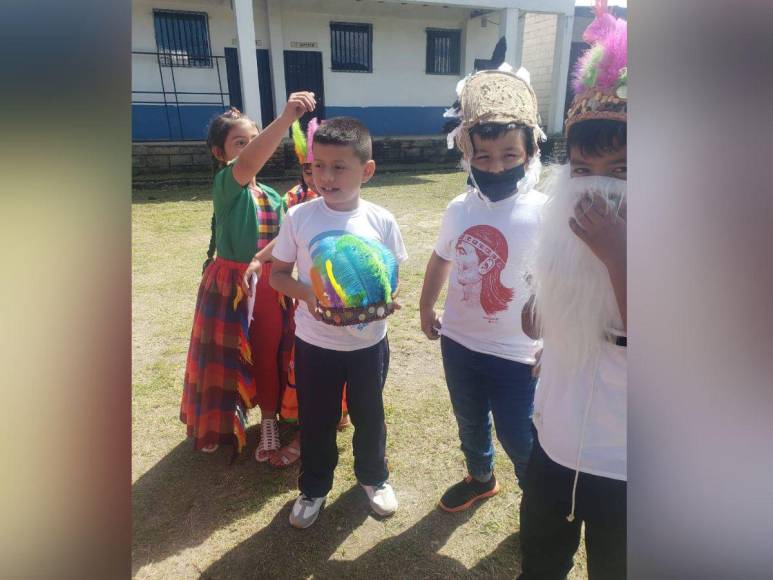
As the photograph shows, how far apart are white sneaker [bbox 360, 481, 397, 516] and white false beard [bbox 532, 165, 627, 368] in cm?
144

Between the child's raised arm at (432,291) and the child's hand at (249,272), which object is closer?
the child's raised arm at (432,291)

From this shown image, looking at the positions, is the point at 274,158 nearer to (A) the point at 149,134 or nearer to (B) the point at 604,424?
(A) the point at 149,134

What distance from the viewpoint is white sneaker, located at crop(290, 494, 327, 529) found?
227 centimetres

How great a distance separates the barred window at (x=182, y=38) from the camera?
12750mm

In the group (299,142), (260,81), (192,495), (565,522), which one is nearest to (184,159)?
(260,81)

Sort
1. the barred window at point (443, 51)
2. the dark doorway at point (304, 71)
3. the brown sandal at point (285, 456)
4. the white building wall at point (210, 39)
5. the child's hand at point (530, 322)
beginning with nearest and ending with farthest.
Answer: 1. the child's hand at point (530, 322)
2. the brown sandal at point (285, 456)
3. the white building wall at point (210, 39)
4. the dark doorway at point (304, 71)
5. the barred window at point (443, 51)

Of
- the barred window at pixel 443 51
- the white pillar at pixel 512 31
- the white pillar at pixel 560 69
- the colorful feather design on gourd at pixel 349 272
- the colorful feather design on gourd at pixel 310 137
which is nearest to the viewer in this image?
the colorful feather design on gourd at pixel 349 272

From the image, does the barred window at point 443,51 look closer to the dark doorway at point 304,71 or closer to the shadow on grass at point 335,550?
the dark doorway at point 304,71

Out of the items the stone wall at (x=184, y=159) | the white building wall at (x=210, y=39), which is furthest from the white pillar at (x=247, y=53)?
the white building wall at (x=210, y=39)

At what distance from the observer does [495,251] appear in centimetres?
193

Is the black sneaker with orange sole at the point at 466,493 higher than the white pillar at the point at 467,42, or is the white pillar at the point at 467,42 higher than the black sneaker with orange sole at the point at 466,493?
the white pillar at the point at 467,42

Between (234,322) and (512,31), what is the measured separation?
13.8 m
